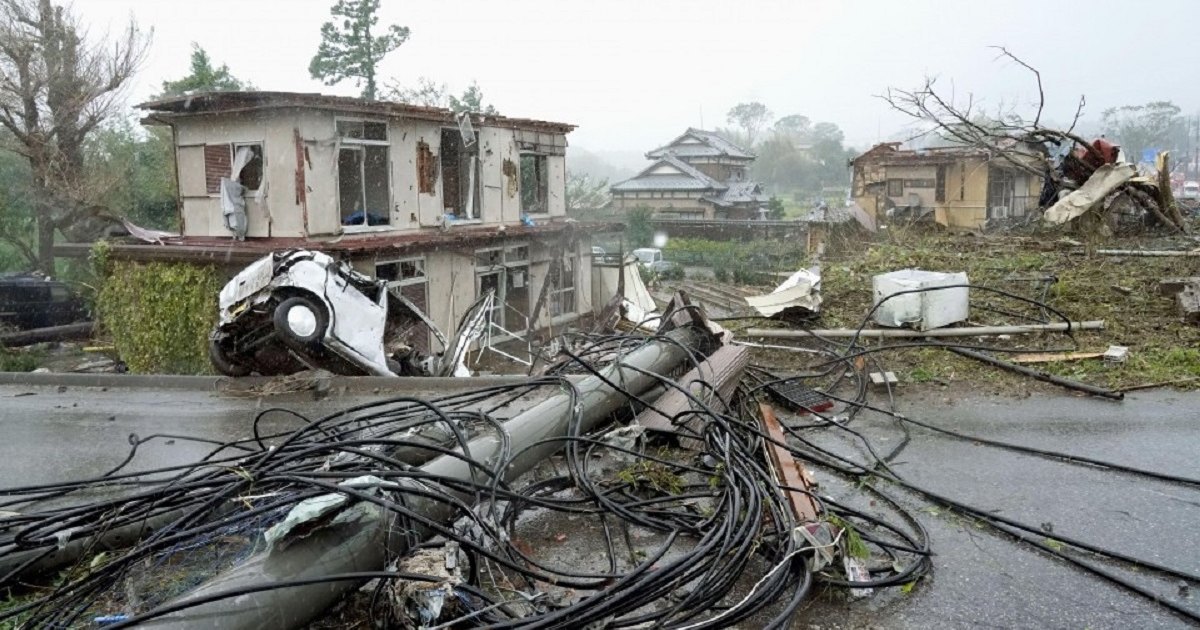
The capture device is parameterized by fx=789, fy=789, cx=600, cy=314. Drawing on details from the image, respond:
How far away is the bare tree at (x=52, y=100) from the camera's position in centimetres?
1955

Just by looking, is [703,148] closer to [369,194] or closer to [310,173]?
[369,194]

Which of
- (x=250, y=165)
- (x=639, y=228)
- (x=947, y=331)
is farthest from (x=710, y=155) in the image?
(x=947, y=331)

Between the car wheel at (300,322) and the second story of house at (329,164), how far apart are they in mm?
4995

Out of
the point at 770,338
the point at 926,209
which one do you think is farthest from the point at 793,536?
the point at 926,209

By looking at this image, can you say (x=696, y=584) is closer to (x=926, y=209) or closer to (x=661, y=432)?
(x=661, y=432)

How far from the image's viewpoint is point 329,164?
13.5 m

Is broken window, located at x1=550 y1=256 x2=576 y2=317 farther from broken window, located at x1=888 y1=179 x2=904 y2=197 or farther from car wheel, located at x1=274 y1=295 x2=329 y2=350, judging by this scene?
broken window, located at x1=888 y1=179 x2=904 y2=197

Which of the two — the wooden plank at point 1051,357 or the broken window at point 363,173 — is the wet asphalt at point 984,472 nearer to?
the wooden plank at point 1051,357

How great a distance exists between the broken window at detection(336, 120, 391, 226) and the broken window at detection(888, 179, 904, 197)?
69.6ft

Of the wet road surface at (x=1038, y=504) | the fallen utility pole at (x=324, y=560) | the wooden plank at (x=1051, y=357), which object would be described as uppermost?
the fallen utility pole at (x=324, y=560)

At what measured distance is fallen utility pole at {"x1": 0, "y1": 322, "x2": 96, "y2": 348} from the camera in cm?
1792

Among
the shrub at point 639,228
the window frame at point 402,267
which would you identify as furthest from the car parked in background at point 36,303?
the shrub at point 639,228

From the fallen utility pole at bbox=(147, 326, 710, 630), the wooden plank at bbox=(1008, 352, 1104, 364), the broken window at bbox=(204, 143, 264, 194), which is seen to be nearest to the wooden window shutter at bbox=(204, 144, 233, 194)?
the broken window at bbox=(204, 143, 264, 194)

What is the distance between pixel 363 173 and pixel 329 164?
0.65 m
